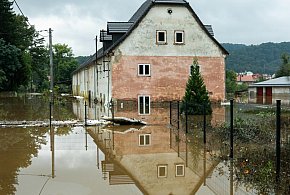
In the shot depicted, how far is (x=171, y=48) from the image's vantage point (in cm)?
3309

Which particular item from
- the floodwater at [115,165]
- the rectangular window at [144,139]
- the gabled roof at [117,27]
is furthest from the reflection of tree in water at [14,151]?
the gabled roof at [117,27]

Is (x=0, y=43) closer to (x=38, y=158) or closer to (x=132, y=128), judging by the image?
(x=132, y=128)

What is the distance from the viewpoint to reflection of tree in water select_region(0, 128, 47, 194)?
8688 mm

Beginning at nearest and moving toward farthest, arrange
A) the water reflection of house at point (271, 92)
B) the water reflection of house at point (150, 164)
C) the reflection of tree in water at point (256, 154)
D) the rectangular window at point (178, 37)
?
the reflection of tree in water at point (256, 154)
the water reflection of house at point (150, 164)
the rectangular window at point (178, 37)
the water reflection of house at point (271, 92)

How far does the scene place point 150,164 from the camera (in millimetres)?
10484

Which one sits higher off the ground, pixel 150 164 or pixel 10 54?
pixel 10 54

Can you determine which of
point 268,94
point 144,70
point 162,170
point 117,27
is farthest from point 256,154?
point 268,94

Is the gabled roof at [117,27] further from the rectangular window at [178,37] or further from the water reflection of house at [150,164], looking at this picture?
the water reflection of house at [150,164]

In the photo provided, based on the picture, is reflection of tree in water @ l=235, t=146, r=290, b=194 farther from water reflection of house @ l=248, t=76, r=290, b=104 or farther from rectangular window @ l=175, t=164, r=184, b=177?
water reflection of house @ l=248, t=76, r=290, b=104

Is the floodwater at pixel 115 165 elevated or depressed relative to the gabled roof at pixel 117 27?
depressed

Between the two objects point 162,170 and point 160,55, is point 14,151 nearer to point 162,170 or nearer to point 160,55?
point 162,170

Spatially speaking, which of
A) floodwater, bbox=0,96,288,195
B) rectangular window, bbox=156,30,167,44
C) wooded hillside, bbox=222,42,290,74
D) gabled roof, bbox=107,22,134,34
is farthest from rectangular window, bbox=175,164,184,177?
wooded hillside, bbox=222,42,290,74

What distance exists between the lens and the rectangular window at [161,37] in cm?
3259

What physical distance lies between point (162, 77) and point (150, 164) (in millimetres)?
23063
